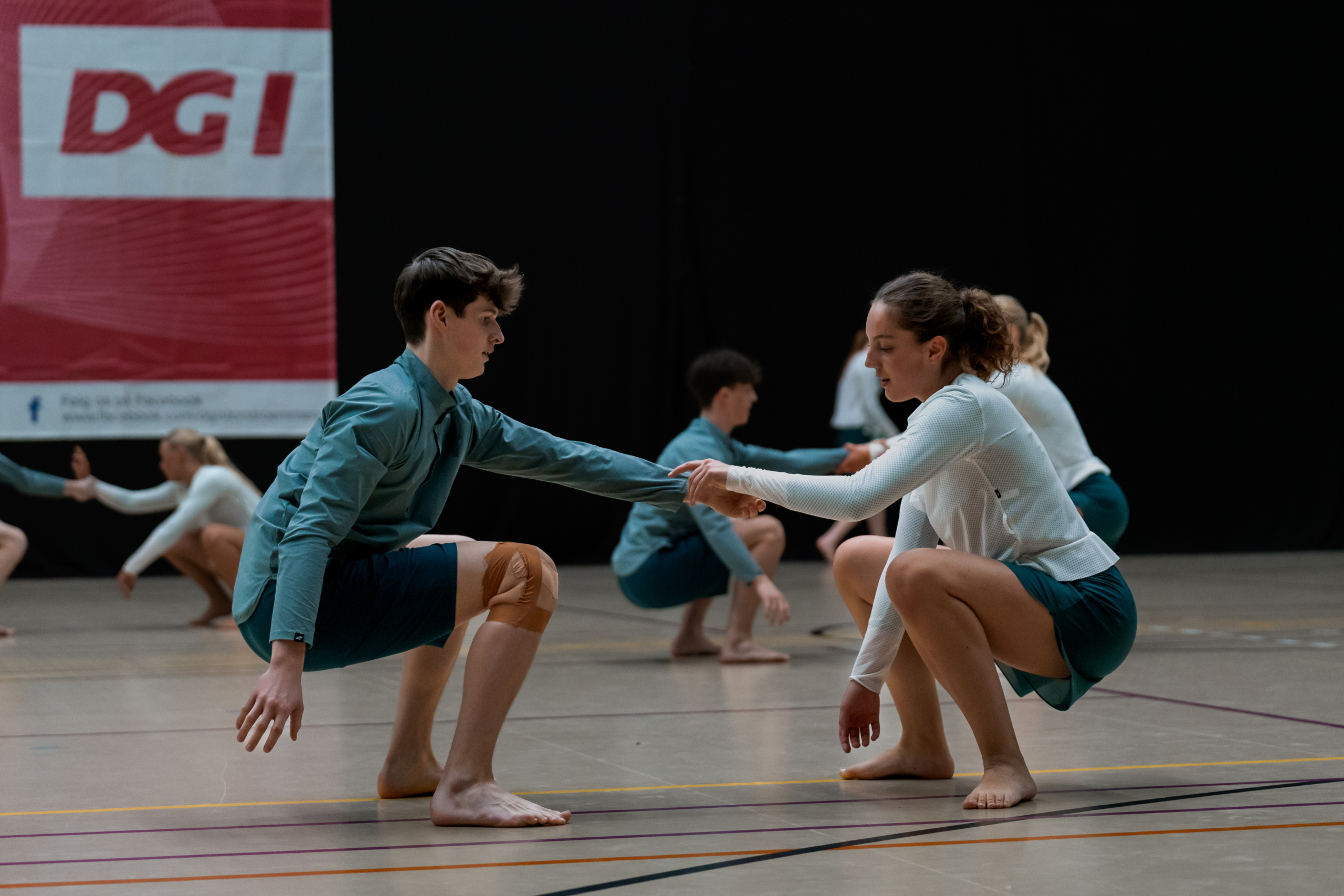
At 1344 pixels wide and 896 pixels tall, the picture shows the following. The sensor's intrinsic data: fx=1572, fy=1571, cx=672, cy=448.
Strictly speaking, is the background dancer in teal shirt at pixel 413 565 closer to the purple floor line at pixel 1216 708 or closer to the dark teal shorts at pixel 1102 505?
the purple floor line at pixel 1216 708

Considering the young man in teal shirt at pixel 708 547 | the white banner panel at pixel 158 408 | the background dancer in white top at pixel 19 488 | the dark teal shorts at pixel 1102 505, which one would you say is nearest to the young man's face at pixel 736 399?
the young man in teal shirt at pixel 708 547

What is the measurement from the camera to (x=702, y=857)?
218cm

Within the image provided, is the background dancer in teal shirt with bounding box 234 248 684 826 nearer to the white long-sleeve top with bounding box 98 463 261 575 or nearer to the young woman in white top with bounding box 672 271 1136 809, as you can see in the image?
the young woman in white top with bounding box 672 271 1136 809

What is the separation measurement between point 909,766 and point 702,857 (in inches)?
27.9

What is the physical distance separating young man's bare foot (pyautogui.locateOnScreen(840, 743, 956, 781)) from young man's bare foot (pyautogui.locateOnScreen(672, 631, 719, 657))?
2049 millimetres

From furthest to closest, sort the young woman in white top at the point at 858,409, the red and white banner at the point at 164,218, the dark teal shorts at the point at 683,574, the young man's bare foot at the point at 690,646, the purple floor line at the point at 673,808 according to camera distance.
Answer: the young woman in white top at the point at 858,409
the red and white banner at the point at 164,218
the young man's bare foot at the point at 690,646
the dark teal shorts at the point at 683,574
the purple floor line at the point at 673,808

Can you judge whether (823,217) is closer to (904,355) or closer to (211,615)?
(211,615)

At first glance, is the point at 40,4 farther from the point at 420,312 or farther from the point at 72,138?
the point at 420,312

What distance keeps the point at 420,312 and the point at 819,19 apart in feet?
21.8

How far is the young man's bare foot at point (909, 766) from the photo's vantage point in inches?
109

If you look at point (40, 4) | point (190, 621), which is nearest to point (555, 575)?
point (190, 621)

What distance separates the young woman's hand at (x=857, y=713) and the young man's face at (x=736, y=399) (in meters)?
2.10

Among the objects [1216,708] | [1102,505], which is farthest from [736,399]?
[1216,708]

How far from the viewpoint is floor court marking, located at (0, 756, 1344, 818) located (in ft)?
8.49
